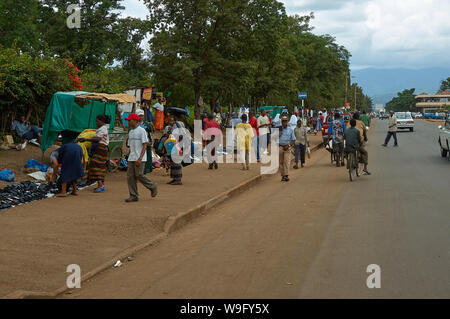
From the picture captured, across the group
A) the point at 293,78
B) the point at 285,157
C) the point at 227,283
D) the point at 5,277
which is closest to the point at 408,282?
the point at 227,283

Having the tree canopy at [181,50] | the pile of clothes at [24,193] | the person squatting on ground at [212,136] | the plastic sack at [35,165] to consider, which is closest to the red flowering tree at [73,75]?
the tree canopy at [181,50]

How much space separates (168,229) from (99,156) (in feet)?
15.5

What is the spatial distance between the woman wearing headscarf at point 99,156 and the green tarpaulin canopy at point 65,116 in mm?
2186

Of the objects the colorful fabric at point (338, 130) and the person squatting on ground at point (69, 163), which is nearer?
the person squatting on ground at point (69, 163)

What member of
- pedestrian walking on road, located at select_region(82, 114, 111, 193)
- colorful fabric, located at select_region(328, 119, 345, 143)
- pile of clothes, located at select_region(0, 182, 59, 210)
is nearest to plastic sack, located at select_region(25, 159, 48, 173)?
pile of clothes, located at select_region(0, 182, 59, 210)

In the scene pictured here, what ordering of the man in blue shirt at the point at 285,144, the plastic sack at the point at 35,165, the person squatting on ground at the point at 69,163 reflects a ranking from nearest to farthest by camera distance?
the person squatting on ground at the point at 69,163 → the plastic sack at the point at 35,165 → the man in blue shirt at the point at 285,144

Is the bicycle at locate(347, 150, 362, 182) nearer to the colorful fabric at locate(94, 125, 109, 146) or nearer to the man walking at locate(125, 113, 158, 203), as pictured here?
the man walking at locate(125, 113, 158, 203)

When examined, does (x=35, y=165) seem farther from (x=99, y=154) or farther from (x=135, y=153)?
(x=135, y=153)

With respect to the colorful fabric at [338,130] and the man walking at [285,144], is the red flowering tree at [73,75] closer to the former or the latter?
the man walking at [285,144]

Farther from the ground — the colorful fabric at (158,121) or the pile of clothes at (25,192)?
the colorful fabric at (158,121)

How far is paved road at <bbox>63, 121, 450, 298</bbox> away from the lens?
556 centimetres

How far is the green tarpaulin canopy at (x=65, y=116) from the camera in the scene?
1484 centimetres

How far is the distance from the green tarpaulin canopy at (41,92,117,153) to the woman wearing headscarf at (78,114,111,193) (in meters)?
2.19

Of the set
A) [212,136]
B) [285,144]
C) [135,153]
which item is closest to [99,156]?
[135,153]
